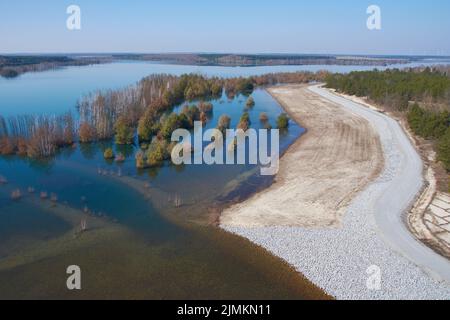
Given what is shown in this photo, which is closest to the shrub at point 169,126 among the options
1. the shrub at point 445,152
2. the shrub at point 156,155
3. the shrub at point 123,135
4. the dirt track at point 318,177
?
the shrub at point 123,135

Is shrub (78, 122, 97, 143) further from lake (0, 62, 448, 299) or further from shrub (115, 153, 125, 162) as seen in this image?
shrub (115, 153, 125, 162)

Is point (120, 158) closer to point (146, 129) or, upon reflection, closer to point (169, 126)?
point (146, 129)

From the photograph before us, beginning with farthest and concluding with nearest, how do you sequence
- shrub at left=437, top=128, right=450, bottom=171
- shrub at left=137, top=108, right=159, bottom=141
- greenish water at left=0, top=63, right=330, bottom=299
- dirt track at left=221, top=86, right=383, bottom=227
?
shrub at left=137, top=108, right=159, bottom=141 → shrub at left=437, top=128, right=450, bottom=171 → dirt track at left=221, top=86, right=383, bottom=227 → greenish water at left=0, top=63, right=330, bottom=299

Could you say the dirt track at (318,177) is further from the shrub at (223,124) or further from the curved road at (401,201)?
the shrub at (223,124)

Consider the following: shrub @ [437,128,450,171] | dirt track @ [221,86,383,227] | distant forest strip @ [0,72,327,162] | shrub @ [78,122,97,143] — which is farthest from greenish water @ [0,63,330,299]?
shrub @ [437,128,450,171]

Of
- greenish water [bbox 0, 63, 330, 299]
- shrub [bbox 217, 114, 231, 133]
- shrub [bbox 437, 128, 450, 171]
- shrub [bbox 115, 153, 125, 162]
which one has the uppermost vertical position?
shrub [bbox 217, 114, 231, 133]

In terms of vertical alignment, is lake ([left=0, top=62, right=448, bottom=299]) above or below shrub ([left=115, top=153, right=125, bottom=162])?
below
